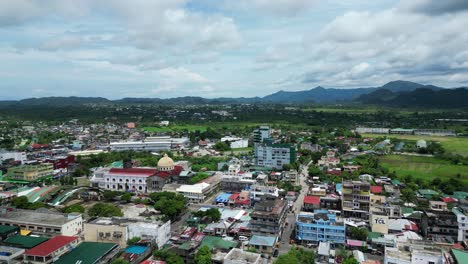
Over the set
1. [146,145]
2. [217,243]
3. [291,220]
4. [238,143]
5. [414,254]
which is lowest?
[291,220]

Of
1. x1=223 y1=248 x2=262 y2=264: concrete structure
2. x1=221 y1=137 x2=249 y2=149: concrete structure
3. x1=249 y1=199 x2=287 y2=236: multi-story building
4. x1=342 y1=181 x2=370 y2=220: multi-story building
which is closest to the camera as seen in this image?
x1=223 y1=248 x2=262 y2=264: concrete structure

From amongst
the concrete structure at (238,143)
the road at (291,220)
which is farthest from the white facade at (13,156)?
the road at (291,220)

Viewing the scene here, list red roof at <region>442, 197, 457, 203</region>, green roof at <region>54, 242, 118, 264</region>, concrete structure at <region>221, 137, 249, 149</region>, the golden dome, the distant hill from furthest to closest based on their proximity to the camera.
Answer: the distant hill < concrete structure at <region>221, 137, 249, 149</region> < the golden dome < red roof at <region>442, 197, 457, 203</region> < green roof at <region>54, 242, 118, 264</region>

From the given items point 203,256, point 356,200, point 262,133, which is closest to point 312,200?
point 356,200

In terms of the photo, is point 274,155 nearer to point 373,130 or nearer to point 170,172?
point 170,172

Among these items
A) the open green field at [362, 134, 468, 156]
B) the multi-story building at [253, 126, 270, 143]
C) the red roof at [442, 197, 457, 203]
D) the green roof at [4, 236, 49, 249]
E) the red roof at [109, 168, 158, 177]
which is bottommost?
the red roof at [442, 197, 457, 203]

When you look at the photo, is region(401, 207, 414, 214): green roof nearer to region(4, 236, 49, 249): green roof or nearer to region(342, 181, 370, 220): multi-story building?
region(342, 181, 370, 220): multi-story building

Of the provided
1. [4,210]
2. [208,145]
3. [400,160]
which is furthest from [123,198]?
[400,160]

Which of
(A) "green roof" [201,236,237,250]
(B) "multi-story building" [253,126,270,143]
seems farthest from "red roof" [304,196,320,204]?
(B) "multi-story building" [253,126,270,143]
